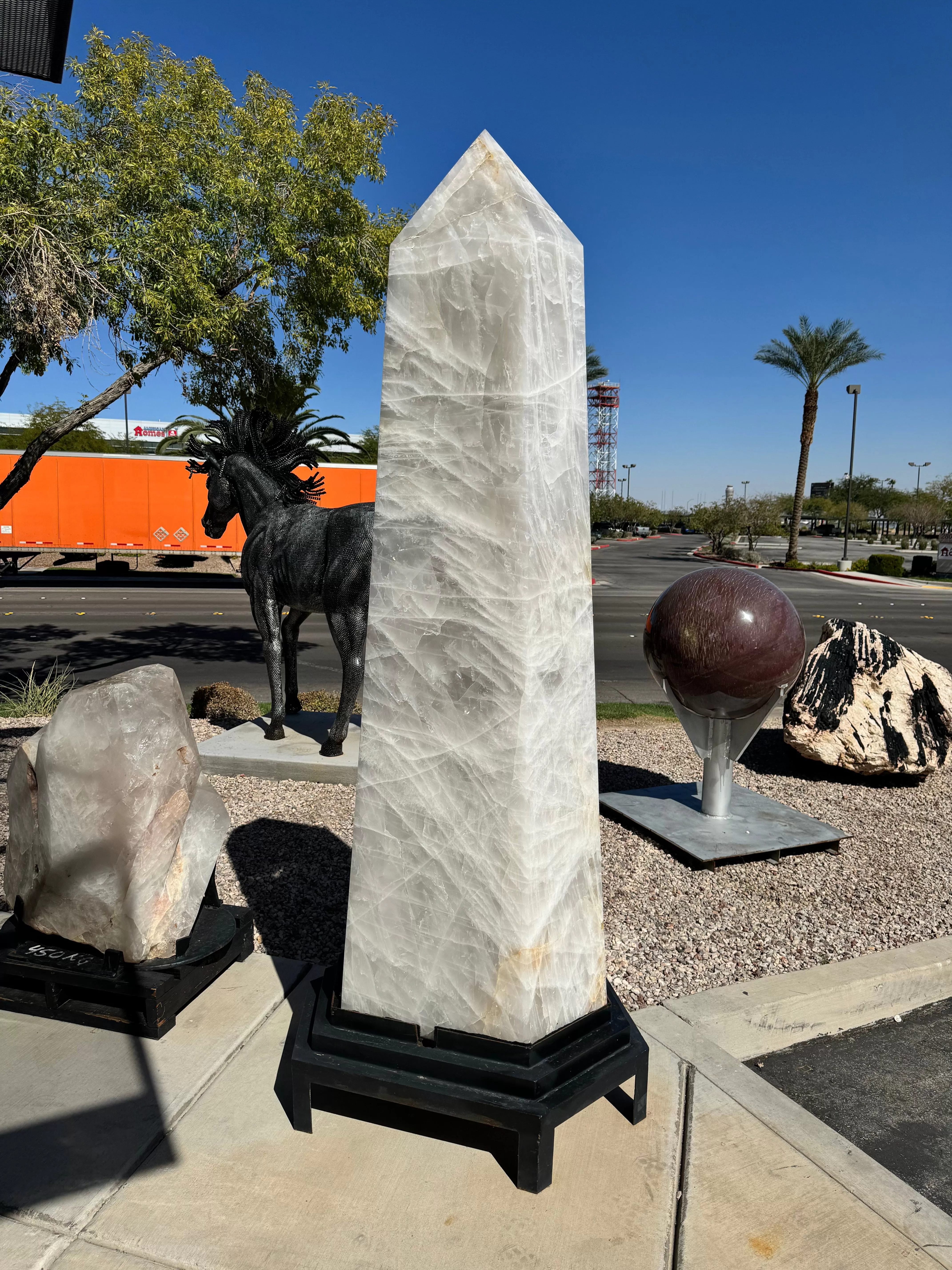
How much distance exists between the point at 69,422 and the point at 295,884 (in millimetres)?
7064

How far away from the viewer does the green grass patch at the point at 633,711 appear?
8.80 meters

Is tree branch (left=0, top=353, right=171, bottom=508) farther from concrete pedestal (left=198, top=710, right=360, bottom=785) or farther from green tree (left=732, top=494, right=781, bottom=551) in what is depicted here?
green tree (left=732, top=494, right=781, bottom=551)

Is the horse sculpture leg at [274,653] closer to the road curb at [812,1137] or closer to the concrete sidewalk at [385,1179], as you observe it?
the concrete sidewalk at [385,1179]

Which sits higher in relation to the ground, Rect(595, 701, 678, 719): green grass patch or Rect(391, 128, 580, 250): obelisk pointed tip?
A: Rect(391, 128, 580, 250): obelisk pointed tip

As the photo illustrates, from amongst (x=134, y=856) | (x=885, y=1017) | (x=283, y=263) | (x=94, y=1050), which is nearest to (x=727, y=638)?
(x=885, y=1017)

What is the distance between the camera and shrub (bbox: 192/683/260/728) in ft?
26.2

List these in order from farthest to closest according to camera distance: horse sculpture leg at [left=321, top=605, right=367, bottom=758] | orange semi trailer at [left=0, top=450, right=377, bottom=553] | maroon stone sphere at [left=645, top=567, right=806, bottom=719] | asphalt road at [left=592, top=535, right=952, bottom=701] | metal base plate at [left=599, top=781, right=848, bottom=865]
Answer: orange semi trailer at [left=0, top=450, right=377, bottom=553], asphalt road at [left=592, top=535, right=952, bottom=701], horse sculpture leg at [left=321, top=605, right=367, bottom=758], metal base plate at [left=599, top=781, right=848, bottom=865], maroon stone sphere at [left=645, top=567, right=806, bottom=719]

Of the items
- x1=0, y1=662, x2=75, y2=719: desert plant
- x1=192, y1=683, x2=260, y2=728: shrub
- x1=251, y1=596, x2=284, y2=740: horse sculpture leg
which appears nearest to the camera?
x1=251, y1=596, x2=284, y2=740: horse sculpture leg

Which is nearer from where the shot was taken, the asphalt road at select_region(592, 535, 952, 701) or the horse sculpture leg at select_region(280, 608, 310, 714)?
the horse sculpture leg at select_region(280, 608, 310, 714)

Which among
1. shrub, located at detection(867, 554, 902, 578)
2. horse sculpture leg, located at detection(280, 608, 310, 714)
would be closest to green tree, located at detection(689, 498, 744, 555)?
shrub, located at detection(867, 554, 902, 578)

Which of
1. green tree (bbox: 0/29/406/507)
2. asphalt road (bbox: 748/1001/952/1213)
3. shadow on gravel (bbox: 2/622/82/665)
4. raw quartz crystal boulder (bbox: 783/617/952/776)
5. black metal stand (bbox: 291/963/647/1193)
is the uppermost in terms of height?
green tree (bbox: 0/29/406/507)

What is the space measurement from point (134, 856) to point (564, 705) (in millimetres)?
1695

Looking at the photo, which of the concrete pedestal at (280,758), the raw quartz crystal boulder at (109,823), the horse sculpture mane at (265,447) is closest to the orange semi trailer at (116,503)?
the horse sculpture mane at (265,447)

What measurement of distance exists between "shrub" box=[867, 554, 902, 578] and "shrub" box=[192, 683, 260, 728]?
108 ft
